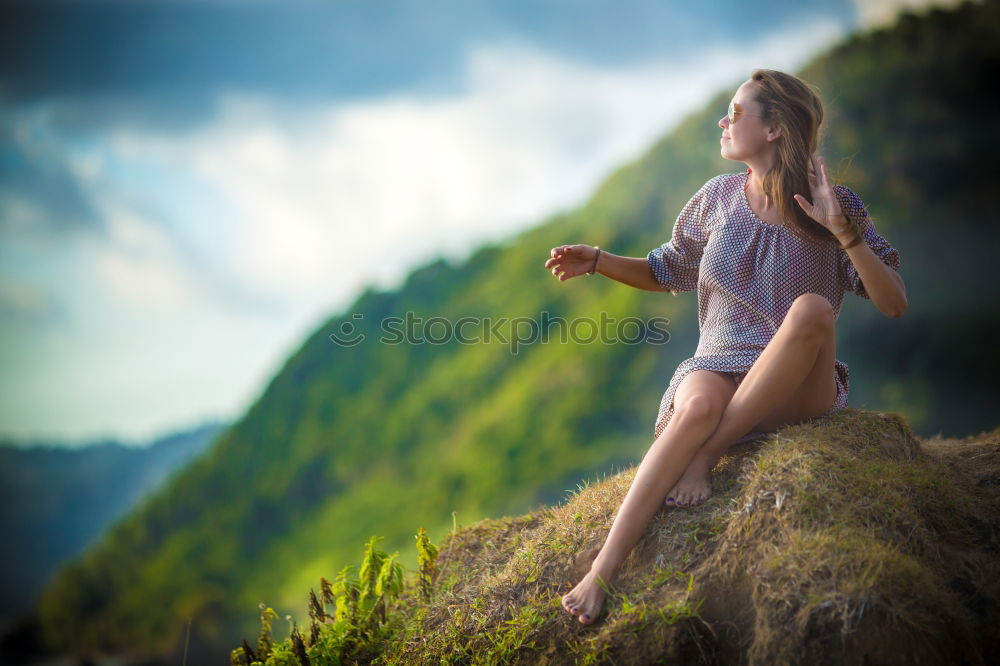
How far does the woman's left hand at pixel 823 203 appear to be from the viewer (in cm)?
357

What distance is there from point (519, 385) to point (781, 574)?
1069cm

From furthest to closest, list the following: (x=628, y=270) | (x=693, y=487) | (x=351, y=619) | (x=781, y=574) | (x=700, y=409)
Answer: (x=351, y=619), (x=628, y=270), (x=693, y=487), (x=700, y=409), (x=781, y=574)

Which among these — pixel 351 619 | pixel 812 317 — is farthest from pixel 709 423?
pixel 351 619

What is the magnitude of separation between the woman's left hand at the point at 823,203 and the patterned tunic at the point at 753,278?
23 cm

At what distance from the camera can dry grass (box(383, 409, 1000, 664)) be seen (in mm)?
3096

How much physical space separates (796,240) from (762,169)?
370 millimetres

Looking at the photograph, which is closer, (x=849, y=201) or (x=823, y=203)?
(x=823, y=203)

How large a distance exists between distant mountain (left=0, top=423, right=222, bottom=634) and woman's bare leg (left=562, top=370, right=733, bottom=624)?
25.4 metres

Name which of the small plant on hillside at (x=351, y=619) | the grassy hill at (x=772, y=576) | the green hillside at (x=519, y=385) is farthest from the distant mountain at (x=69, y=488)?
the grassy hill at (x=772, y=576)

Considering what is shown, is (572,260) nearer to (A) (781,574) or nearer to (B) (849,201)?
(B) (849,201)

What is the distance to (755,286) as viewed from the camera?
4020mm

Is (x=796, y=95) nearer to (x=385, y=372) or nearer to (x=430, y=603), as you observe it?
(x=430, y=603)

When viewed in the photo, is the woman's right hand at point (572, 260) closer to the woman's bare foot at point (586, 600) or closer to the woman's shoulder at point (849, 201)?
the woman's shoulder at point (849, 201)

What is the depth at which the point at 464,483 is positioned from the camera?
44.5ft
